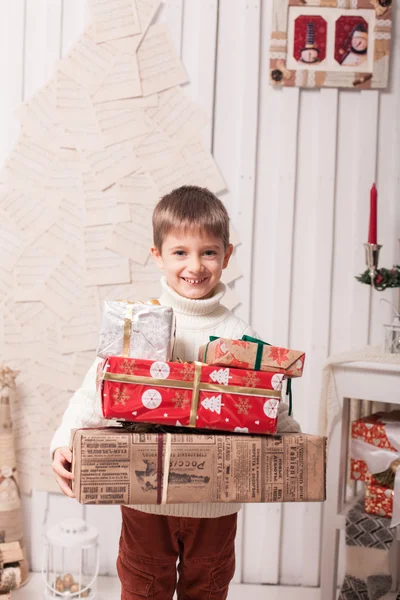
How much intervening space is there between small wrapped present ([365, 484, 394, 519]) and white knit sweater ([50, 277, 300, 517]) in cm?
56

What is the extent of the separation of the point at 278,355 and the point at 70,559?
1372mm

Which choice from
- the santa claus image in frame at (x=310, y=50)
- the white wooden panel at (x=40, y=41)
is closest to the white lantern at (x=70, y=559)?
the white wooden panel at (x=40, y=41)

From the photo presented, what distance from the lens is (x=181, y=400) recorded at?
1.11 meters

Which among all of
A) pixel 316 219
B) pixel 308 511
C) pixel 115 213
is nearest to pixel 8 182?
pixel 115 213

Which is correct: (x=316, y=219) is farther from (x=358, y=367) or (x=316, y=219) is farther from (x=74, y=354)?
(x=74, y=354)

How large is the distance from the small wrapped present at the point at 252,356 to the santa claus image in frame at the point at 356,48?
4.23 feet

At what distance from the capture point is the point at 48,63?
215cm

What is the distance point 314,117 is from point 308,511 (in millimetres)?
1284

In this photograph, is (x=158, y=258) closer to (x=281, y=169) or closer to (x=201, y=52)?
(x=281, y=169)

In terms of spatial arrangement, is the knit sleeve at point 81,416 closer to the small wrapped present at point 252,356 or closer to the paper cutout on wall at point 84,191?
the small wrapped present at point 252,356

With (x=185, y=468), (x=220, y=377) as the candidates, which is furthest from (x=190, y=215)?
(x=185, y=468)

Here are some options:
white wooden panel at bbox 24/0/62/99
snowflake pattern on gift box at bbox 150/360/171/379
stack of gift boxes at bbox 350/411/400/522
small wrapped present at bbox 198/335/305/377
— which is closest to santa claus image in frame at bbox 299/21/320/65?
white wooden panel at bbox 24/0/62/99

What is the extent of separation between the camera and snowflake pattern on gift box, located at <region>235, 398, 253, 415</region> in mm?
1121

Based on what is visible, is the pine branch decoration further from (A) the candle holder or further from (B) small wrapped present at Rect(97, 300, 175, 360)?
(B) small wrapped present at Rect(97, 300, 175, 360)
